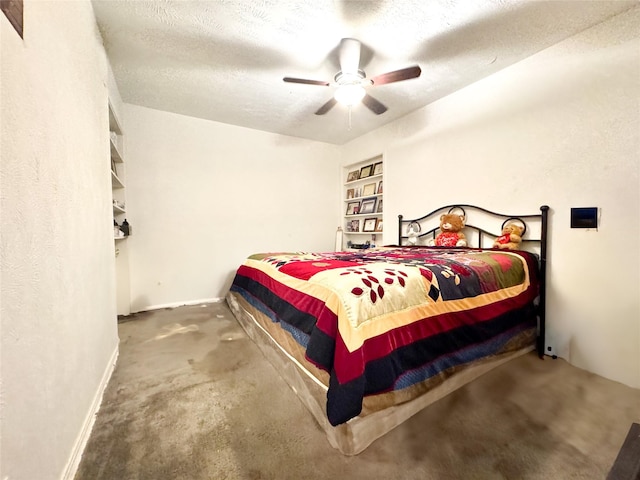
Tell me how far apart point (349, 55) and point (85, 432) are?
2800mm

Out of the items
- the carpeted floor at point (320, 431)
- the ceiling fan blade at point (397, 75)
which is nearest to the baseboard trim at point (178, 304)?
the carpeted floor at point (320, 431)

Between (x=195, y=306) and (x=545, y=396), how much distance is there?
3483 millimetres

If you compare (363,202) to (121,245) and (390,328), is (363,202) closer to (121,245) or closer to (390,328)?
(390,328)

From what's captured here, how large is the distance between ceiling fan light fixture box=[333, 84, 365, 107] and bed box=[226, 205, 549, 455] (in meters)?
1.45

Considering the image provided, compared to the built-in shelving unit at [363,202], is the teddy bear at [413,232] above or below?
below

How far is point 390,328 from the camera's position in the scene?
4.02ft

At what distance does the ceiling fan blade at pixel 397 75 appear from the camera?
72.4 inches

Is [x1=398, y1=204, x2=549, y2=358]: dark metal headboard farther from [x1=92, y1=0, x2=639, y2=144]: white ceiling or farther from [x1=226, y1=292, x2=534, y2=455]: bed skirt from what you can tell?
[x1=92, y1=0, x2=639, y2=144]: white ceiling

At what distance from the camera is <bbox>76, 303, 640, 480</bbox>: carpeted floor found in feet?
3.45

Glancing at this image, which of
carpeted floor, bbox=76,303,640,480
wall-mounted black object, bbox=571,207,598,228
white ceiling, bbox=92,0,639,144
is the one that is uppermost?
white ceiling, bbox=92,0,639,144

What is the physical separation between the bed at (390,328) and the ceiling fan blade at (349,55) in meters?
1.57

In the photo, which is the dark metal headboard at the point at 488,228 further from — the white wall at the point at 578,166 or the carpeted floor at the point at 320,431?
the carpeted floor at the point at 320,431

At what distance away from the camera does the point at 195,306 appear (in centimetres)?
332

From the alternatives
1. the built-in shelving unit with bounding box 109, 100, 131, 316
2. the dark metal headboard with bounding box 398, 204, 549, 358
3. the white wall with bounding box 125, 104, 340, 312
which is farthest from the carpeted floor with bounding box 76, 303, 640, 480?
the white wall with bounding box 125, 104, 340, 312
